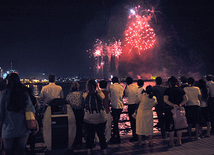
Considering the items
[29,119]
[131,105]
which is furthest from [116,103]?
[29,119]

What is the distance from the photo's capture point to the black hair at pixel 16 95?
396 centimetres

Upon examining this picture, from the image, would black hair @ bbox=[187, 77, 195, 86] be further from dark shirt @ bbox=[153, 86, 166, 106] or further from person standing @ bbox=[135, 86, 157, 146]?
person standing @ bbox=[135, 86, 157, 146]

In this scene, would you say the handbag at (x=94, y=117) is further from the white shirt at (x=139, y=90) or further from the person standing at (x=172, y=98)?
the person standing at (x=172, y=98)

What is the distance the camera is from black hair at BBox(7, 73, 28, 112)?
156 inches

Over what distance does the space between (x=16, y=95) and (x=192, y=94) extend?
5963 mm

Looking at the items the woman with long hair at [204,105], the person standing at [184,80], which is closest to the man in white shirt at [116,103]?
the person standing at [184,80]

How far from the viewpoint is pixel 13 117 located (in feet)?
13.1

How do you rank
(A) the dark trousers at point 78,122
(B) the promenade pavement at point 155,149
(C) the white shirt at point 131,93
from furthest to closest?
(C) the white shirt at point 131,93, (A) the dark trousers at point 78,122, (B) the promenade pavement at point 155,149

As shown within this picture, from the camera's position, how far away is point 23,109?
410cm

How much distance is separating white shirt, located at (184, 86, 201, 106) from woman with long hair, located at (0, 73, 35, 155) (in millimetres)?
5702

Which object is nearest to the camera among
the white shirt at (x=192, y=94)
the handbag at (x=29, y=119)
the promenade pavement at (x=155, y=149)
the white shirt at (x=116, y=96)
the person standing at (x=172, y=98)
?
the handbag at (x=29, y=119)

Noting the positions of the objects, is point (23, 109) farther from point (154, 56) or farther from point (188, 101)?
point (154, 56)

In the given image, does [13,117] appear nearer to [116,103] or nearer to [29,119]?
[29,119]

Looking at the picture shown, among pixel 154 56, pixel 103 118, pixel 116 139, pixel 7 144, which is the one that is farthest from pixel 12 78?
pixel 154 56
